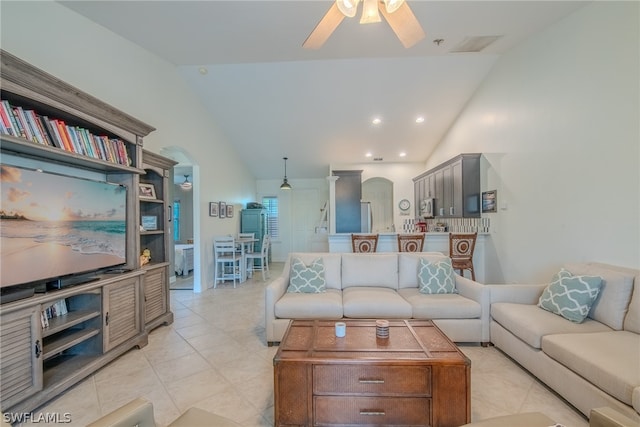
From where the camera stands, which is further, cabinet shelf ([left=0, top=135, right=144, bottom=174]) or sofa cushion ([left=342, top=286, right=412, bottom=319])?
sofa cushion ([left=342, top=286, right=412, bottom=319])

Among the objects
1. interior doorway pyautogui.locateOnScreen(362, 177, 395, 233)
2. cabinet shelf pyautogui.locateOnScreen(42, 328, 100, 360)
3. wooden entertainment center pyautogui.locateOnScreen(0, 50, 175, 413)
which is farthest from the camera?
interior doorway pyautogui.locateOnScreen(362, 177, 395, 233)

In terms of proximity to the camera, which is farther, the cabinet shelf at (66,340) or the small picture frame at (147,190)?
the small picture frame at (147,190)

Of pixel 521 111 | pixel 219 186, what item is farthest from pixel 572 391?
pixel 219 186

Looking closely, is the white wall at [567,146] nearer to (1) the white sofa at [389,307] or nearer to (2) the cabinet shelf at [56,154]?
(1) the white sofa at [389,307]

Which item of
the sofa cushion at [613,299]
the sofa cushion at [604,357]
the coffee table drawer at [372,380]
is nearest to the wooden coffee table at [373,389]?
the coffee table drawer at [372,380]

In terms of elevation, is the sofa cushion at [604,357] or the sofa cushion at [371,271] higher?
the sofa cushion at [371,271]

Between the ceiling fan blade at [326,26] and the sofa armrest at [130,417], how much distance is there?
8.15 feet

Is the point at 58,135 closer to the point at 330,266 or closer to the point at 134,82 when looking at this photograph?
the point at 134,82

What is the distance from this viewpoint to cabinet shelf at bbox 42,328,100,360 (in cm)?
205

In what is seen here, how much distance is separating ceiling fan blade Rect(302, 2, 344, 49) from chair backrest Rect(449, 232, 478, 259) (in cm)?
358

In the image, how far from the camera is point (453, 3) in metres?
2.88

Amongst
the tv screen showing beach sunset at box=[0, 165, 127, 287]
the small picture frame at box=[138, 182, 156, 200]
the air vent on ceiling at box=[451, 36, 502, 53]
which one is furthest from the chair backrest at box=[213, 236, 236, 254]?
the air vent on ceiling at box=[451, 36, 502, 53]

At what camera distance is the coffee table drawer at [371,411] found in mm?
1661

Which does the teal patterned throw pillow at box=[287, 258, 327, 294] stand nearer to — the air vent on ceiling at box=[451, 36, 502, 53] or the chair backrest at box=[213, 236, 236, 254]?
the chair backrest at box=[213, 236, 236, 254]
